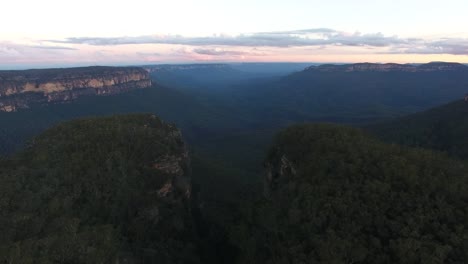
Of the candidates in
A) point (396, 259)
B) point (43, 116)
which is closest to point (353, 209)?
point (396, 259)

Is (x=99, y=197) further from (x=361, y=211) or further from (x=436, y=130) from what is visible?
(x=436, y=130)

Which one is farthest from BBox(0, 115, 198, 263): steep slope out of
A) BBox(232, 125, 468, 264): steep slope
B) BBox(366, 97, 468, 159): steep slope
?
BBox(366, 97, 468, 159): steep slope

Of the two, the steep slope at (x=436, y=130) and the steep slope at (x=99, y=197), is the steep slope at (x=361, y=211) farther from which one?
the steep slope at (x=436, y=130)

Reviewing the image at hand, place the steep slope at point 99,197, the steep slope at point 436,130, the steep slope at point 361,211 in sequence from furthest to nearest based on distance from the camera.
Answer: the steep slope at point 436,130, the steep slope at point 99,197, the steep slope at point 361,211

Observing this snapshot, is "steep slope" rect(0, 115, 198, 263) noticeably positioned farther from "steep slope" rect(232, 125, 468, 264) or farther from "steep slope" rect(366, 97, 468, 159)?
"steep slope" rect(366, 97, 468, 159)

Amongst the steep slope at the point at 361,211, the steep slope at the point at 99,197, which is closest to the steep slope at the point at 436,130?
the steep slope at the point at 361,211

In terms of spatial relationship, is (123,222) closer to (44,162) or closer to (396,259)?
(44,162)
